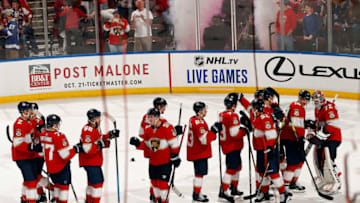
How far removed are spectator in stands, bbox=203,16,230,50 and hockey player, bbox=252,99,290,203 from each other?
8176mm

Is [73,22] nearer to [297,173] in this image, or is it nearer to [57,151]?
[297,173]

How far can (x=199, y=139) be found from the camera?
780cm

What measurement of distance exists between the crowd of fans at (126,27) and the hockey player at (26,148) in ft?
25.6

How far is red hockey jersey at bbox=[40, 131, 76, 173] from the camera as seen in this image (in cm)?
728

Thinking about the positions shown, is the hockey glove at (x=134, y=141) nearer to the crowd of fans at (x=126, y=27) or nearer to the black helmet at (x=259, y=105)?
the black helmet at (x=259, y=105)

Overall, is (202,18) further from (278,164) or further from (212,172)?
(278,164)

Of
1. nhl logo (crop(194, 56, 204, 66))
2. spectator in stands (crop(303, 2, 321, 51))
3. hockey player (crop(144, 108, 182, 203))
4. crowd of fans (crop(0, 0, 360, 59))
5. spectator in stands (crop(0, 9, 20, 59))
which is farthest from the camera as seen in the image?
nhl logo (crop(194, 56, 204, 66))

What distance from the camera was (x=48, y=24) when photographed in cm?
1586

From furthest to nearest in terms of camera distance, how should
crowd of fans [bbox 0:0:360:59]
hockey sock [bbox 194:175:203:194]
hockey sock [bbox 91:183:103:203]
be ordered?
crowd of fans [bbox 0:0:360:59] → hockey sock [bbox 194:175:203:194] → hockey sock [bbox 91:183:103:203]

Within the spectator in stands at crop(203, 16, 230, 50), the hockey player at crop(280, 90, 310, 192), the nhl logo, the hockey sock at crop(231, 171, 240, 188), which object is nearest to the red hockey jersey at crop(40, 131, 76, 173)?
the hockey sock at crop(231, 171, 240, 188)

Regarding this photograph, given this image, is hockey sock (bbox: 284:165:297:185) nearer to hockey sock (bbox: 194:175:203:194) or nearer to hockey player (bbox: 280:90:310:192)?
hockey player (bbox: 280:90:310:192)

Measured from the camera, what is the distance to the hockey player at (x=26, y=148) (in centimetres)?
772

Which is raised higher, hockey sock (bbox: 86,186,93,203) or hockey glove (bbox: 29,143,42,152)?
hockey glove (bbox: 29,143,42,152)

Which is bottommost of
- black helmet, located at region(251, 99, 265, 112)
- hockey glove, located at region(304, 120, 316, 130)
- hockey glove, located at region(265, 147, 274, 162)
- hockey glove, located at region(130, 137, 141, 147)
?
hockey glove, located at region(265, 147, 274, 162)
